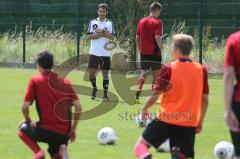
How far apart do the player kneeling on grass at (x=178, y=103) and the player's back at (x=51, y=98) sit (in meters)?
0.87

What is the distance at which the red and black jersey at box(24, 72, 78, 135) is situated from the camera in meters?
7.42

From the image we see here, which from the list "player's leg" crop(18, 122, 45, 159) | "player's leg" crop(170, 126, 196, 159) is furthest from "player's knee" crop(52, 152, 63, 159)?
"player's leg" crop(170, 126, 196, 159)

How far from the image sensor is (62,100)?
7605 mm

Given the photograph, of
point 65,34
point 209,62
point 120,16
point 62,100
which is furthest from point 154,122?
point 65,34

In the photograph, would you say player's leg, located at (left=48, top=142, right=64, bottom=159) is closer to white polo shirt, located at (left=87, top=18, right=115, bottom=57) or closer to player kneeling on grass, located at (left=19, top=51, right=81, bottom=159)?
player kneeling on grass, located at (left=19, top=51, right=81, bottom=159)

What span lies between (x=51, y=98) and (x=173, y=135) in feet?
4.47

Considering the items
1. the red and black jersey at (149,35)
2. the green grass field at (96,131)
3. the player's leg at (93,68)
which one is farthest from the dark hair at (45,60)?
the player's leg at (93,68)

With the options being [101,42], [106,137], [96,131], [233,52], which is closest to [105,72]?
[101,42]

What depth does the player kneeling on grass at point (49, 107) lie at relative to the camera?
7430mm

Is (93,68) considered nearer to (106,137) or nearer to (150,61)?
(150,61)

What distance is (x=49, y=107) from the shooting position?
7438 millimetres

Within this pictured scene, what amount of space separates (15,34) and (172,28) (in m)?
6.88

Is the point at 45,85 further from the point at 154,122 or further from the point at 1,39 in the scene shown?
the point at 1,39

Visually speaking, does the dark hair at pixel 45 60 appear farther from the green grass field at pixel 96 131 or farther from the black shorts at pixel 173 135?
the green grass field at pixel 96 131
